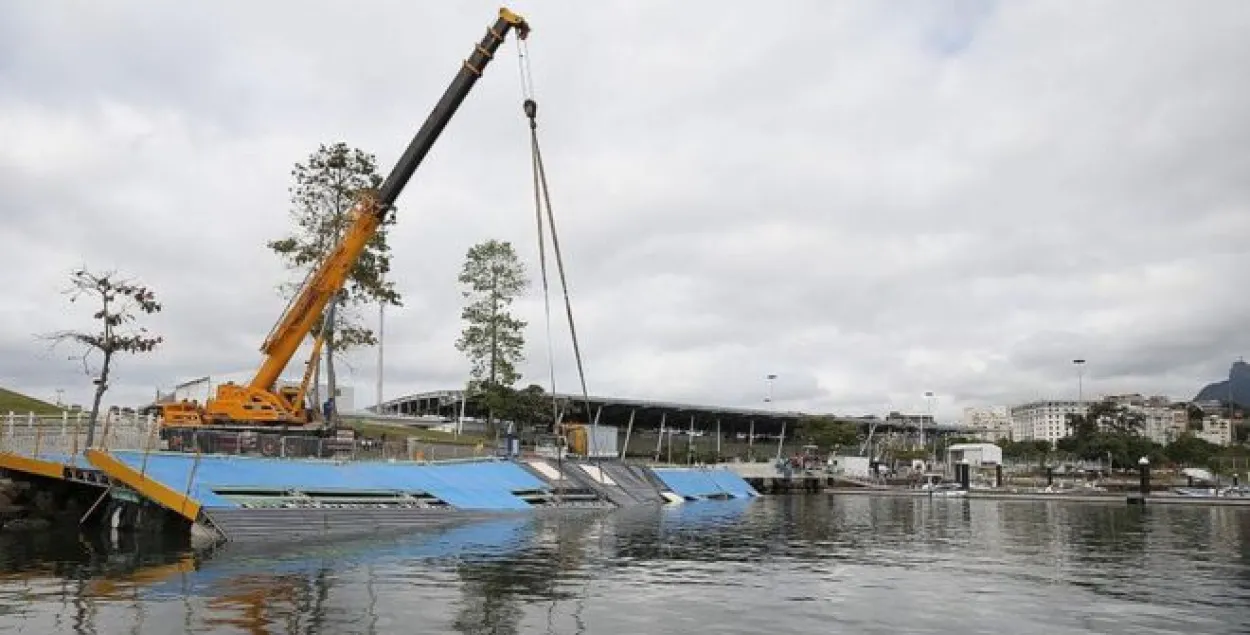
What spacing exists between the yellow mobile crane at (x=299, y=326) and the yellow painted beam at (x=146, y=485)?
8.68m

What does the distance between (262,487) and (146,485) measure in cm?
488

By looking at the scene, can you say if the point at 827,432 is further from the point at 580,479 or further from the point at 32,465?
the point at 32,465

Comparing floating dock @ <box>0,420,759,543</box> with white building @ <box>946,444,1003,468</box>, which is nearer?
floating dock @ <box>0,420,759,543</box>

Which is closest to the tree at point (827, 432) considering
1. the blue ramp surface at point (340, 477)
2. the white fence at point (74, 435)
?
the blue ramp surface at point (340, 477)

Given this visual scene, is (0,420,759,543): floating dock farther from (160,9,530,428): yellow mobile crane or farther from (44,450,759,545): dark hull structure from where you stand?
(160,9,530,428): yellow mobile crane

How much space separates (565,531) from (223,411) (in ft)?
55.6

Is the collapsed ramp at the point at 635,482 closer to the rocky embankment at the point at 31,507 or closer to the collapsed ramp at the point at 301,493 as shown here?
the collapsed ramp at the point at 301,493

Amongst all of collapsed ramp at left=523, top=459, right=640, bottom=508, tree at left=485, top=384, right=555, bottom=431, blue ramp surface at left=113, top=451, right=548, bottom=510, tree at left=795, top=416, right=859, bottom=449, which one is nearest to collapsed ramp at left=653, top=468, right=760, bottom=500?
→ collapsed ramp at left=523, top=459, right=640, bottom=508

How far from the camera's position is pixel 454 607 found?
2027 cm

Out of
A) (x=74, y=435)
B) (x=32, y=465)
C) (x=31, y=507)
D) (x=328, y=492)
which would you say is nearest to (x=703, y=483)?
(x=328, y=492)

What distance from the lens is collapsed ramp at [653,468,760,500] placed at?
256ft

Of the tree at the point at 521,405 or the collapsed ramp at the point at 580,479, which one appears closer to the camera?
the collapsed ramp at the point at 580,479

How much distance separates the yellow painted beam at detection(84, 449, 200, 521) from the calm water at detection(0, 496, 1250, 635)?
5.45ft

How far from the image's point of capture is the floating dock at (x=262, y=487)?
108ft
